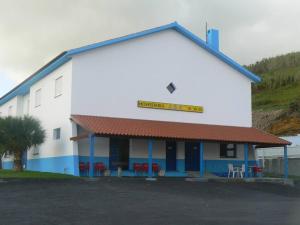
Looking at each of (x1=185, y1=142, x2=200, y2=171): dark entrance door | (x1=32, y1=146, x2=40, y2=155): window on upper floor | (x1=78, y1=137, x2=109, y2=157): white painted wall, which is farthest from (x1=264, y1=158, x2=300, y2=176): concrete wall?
(x1=32, y1=146, x2=40, y2=155): window on upper floor

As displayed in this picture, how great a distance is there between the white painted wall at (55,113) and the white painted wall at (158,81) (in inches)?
A: 30.1

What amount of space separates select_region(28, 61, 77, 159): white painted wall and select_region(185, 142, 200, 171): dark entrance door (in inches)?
277

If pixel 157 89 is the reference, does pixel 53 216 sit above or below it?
below

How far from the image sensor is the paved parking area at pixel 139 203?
12.2 m

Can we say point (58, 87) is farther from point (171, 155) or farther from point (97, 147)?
point (171, 155)

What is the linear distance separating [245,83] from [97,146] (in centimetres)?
1066

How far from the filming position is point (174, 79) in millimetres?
28500

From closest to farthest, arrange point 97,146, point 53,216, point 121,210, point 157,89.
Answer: point 53,216, point 121,210, point 97,146, point 157,89

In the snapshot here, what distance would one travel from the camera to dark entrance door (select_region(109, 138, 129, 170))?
2622 centimetres

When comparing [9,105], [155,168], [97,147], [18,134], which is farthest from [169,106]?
[9,105]

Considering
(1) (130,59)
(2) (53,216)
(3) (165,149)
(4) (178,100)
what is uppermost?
(1) (130,59)

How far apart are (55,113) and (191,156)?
26.3 feet

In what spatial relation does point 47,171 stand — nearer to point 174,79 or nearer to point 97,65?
point 97,65

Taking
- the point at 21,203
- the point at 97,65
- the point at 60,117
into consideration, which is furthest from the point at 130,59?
the point at 21,203
